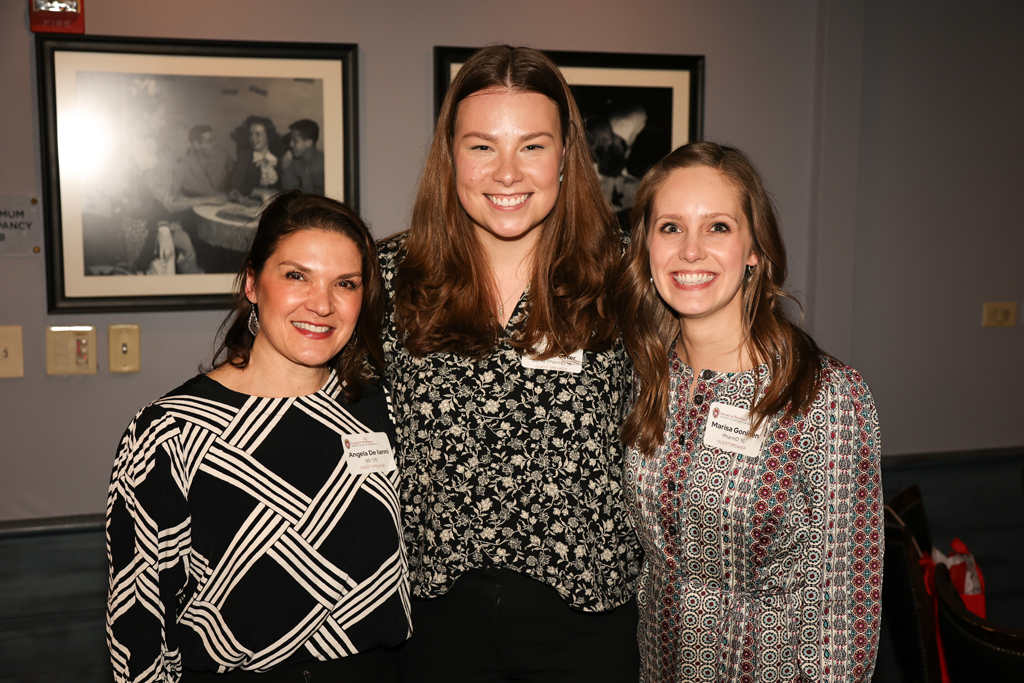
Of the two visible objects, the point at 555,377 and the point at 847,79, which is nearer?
the point at 555,377

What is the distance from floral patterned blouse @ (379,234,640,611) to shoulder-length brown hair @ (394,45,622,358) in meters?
0.06

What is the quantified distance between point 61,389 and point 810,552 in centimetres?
264

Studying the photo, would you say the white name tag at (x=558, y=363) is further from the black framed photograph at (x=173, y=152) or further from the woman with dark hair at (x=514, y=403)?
the black framed photograph at (x=173, y=152)

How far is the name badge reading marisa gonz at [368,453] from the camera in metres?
1.55

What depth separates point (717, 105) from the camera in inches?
129

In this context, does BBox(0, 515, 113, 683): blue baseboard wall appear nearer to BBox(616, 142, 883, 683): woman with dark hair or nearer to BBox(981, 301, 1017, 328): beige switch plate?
BBox(616, 142, 883, 683): woman with dark hair

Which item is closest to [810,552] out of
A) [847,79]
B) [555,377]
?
[555,377]

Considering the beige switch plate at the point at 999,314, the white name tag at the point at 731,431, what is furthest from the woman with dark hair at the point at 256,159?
the beige switch plate at the point at 999,314

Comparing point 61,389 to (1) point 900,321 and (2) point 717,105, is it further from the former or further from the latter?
(1) point 900,321

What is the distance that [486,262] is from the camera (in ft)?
5.94

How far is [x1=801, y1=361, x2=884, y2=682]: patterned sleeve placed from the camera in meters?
1.50

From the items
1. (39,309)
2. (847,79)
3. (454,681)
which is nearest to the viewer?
(454,681)

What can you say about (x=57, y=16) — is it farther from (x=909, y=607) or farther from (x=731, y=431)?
(x=909, y=607)

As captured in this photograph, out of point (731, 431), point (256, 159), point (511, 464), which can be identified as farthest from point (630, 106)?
point (511, 464)
